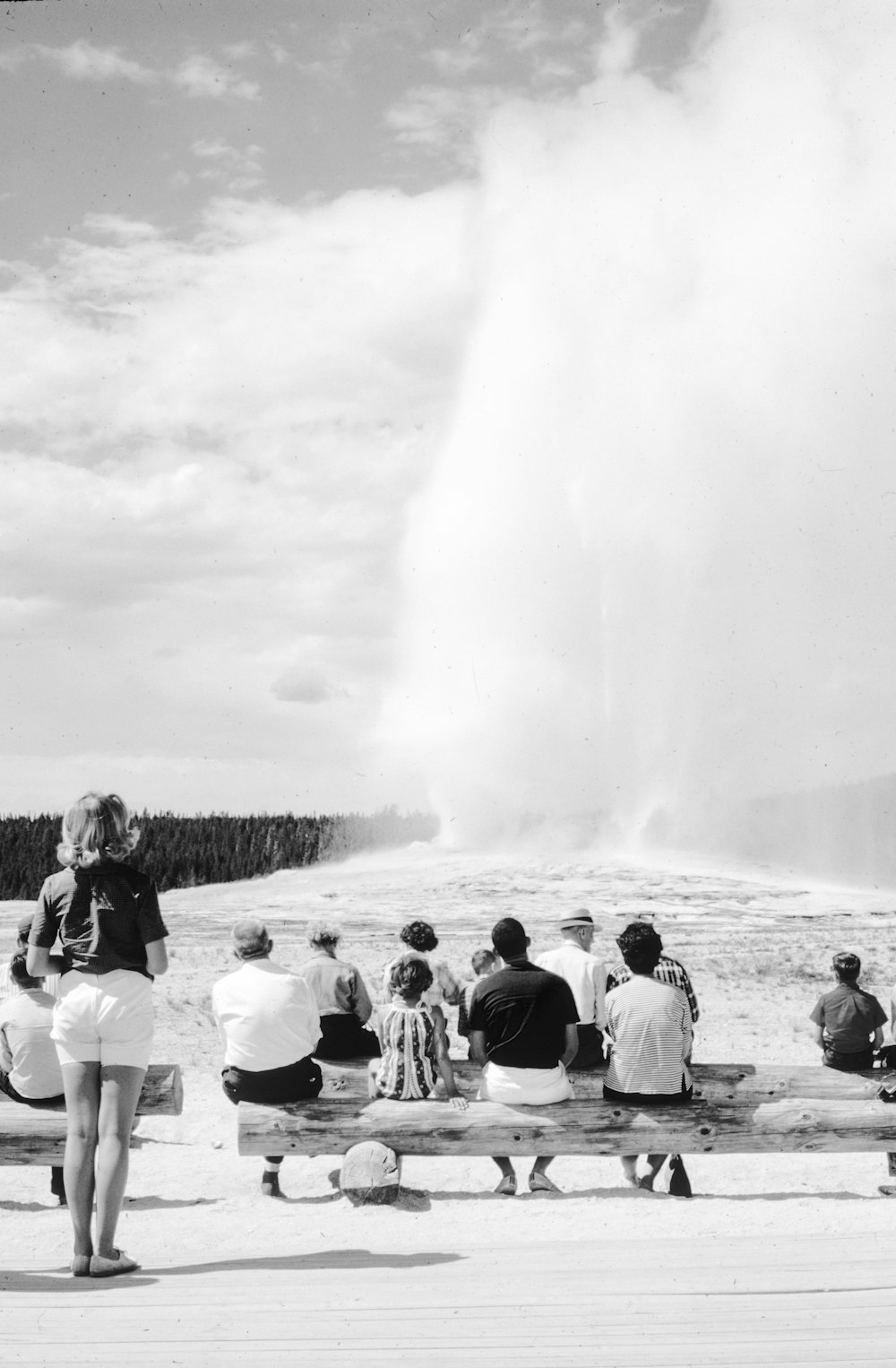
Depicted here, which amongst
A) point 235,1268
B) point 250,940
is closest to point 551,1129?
point 250,940

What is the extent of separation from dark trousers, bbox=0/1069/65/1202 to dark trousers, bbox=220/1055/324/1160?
958 mm

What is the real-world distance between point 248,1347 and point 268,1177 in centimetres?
394

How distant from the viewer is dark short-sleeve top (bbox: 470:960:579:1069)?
761 cm

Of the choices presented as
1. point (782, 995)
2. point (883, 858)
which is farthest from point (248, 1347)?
point (883, 858)

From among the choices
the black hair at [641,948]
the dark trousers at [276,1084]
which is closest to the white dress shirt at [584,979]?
the black hair at [641,948]

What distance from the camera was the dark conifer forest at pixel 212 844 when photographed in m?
70.6

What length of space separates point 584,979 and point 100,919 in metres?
4.24

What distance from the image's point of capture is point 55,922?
543cm

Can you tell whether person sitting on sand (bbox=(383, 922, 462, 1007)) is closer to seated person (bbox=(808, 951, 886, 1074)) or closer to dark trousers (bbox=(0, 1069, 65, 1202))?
dark trousers (bbox=(0, 1069, 65, 1202))

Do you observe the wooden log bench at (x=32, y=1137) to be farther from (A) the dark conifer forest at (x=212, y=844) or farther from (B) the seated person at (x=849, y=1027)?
(A) the dark conifer forest at (x=212, y=844)

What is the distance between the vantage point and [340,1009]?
903 cm

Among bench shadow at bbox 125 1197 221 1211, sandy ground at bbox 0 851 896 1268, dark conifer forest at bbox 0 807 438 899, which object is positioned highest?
dark conifer forest at bbox 0 807 438 899

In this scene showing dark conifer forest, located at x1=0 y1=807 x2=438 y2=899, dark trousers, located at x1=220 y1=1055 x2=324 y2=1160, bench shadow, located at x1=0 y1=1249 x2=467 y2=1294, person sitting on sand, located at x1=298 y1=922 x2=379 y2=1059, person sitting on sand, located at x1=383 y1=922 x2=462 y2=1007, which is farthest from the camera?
dark conifer forest, located at x1=0 y1=807 x2=438 y2=899

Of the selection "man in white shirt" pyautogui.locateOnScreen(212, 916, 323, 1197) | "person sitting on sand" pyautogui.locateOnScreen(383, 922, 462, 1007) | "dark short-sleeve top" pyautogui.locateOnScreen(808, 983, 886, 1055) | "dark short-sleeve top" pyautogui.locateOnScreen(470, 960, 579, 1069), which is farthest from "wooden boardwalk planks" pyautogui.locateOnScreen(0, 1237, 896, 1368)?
"dark short-sleeve top" pyautogui.locateOnScreen(808, 983, 886, 1055)
